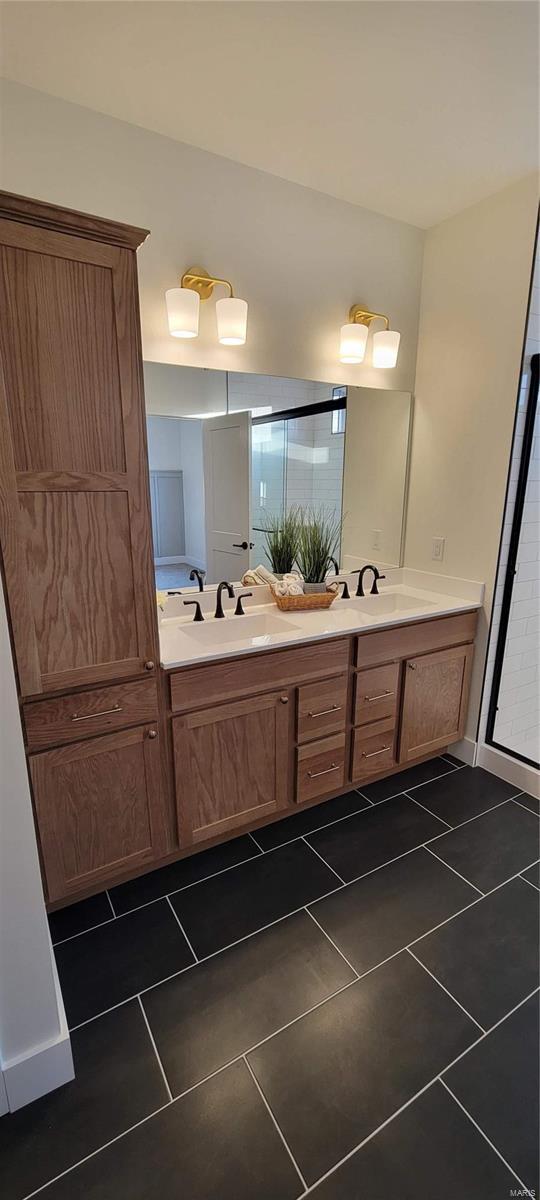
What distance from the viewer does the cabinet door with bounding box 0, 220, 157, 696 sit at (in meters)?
1.25

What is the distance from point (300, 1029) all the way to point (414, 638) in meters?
1.45

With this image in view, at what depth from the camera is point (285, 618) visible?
7.16ft

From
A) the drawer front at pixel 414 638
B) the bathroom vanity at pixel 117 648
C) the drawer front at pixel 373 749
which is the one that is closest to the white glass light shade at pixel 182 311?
the bathroom vanity at pixel 117 648

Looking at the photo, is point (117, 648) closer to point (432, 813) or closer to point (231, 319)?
point (231, 319)

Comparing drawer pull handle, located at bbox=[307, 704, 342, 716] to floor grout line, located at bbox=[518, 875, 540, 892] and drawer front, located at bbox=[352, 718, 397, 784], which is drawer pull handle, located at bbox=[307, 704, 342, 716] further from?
floor grout line, located at bbox=[518, 875, 540, 892]

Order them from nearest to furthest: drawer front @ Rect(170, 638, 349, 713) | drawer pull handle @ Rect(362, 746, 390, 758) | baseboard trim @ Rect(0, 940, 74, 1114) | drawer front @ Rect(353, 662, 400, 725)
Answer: baseboard trim @ Rect(0, 940, 74, 1114)
drawer front @ Rect(170, 638, 349, 713)
drawer front @ Rect(353, 662, 400, 725)
drawer pull handle @ Rect(362, 746, 390, 758)

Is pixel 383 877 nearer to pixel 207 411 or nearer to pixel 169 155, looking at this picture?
pixel 207 411

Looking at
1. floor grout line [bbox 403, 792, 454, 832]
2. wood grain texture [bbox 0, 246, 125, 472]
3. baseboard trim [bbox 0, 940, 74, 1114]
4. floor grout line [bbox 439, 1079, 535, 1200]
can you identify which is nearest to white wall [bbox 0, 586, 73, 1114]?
baseboard trim [bbox 0, 940, 74, 1114]

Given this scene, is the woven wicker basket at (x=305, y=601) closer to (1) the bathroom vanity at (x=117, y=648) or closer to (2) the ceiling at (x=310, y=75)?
(1) the bathroom vanity at (x=117, y=648)

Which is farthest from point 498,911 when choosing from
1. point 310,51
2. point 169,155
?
point 169,155

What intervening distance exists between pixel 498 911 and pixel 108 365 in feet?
7.02

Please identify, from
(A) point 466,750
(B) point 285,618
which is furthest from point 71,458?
(A) point 466,750

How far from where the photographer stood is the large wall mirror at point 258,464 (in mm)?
2047

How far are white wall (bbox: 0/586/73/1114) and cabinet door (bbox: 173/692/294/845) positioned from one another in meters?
0.67
